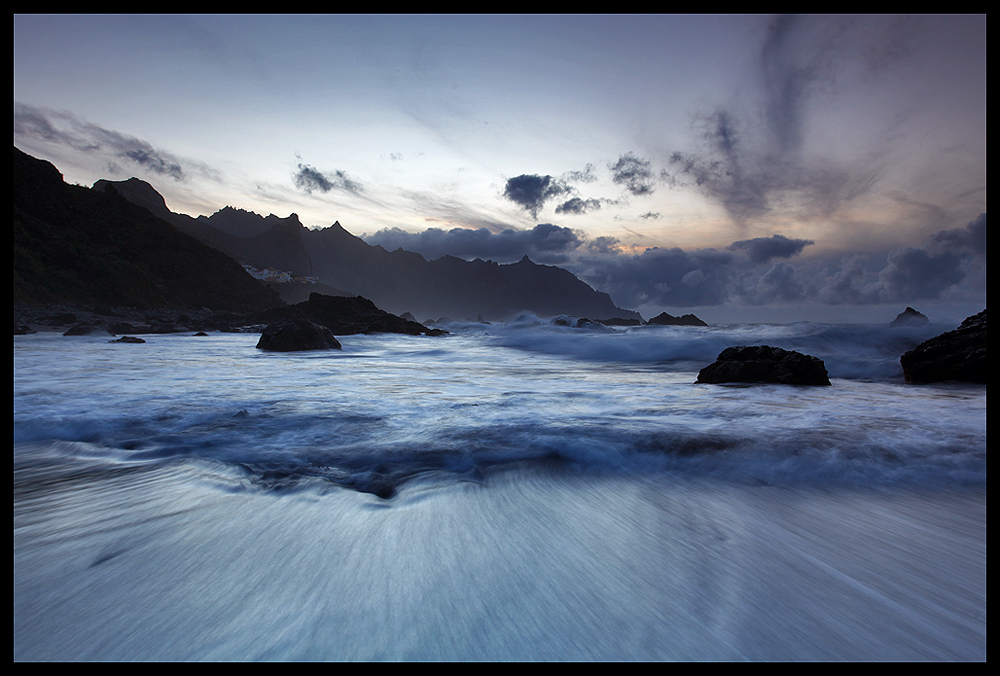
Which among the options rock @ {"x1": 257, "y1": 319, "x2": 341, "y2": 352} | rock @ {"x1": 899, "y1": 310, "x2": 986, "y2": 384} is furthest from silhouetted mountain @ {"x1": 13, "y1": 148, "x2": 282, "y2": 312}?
rock @ {"x1": 899, "y1": 310, "x2": 986, "y2": 384}

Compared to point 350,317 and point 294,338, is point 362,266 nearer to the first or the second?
point 350,317

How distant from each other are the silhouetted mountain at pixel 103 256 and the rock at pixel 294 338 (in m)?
28.8

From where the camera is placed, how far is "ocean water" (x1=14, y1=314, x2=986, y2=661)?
1.03 meters

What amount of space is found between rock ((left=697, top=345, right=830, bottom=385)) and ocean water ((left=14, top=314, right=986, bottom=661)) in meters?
2.09

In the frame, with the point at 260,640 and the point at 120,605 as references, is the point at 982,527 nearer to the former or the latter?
the point at 260,640

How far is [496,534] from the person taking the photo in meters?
1.60

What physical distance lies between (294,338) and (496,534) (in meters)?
11.4

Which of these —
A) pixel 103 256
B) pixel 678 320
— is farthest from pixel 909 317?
pixel 103 256

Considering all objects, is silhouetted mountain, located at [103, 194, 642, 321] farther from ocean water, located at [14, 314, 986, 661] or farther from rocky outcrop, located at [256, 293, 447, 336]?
ocean water, located at [14, 314, 986, 661]

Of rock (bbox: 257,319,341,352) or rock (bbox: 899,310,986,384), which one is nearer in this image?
rock (bbox: 899,310,986,384)

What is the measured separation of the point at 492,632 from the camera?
1033 millimetres

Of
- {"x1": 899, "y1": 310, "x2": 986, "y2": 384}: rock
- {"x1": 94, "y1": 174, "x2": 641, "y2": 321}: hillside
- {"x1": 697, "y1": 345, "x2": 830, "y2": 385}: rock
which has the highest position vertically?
{"x1": 94, "y1": 174, "x2": 641, "y2": 321}: hillside
